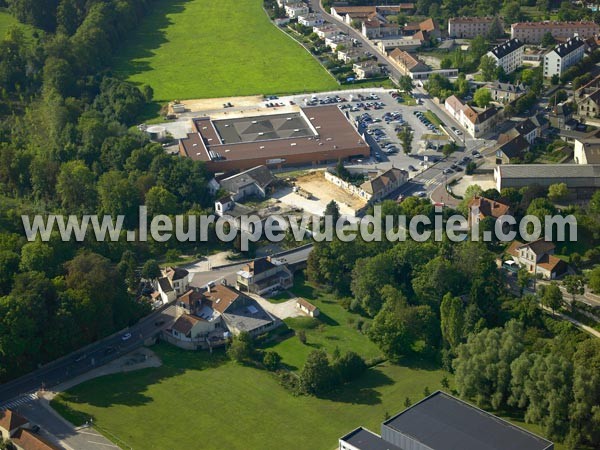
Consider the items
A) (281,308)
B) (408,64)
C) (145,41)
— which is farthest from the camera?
(145,41)

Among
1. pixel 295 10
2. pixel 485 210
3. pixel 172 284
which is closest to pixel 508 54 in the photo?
pixel 295 10

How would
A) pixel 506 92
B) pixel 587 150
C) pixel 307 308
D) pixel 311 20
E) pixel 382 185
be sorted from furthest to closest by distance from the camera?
pixel 311 20, pixel 506 92, pixel 587 150, pixel 382 185, pixel 307 308

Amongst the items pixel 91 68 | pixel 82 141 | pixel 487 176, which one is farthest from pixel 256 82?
pixel 487 176

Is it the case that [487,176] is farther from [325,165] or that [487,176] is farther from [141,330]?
[141,330]

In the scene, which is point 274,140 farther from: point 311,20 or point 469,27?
point 311,20

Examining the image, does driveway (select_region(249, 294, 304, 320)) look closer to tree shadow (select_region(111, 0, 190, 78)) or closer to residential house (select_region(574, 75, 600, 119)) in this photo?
residential house (select_region(574, 75, 600, 119))

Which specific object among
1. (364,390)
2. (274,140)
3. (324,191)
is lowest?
(364,390)
